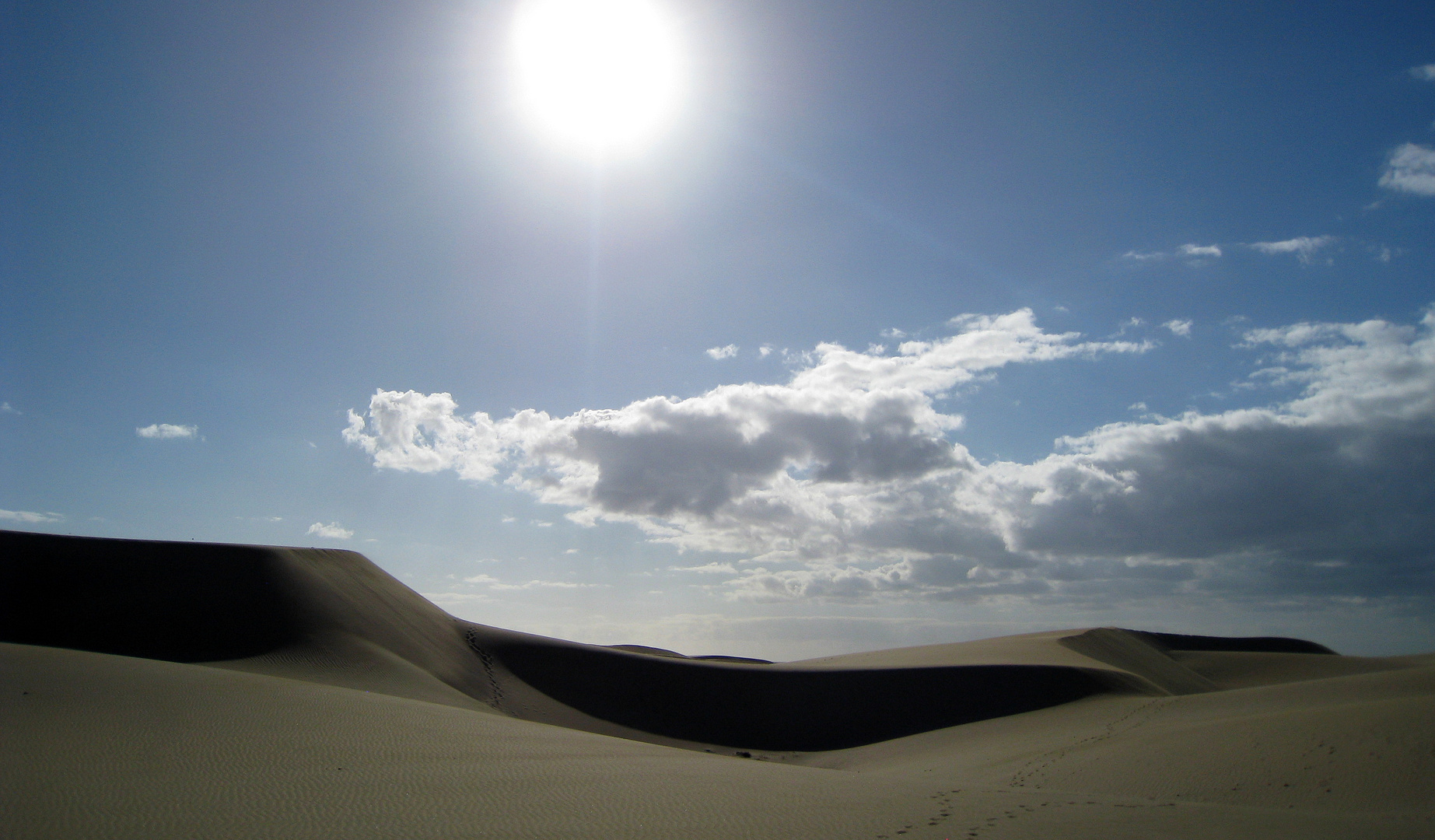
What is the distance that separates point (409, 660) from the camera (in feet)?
99.0

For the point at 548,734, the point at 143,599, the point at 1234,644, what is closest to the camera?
the point at 548,734

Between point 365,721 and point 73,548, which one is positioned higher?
point 73,548

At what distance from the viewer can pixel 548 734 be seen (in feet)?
58.6

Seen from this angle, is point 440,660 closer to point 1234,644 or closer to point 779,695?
point 779,695

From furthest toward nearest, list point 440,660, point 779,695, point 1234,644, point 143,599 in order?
point 1234,644 → point 779,695 → point 440,660 → point 143,599

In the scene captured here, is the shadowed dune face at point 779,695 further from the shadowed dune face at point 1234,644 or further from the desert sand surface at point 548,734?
the shadowed dune face at point 1234,644

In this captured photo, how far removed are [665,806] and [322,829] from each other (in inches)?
175

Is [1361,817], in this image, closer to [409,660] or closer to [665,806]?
[665,806]

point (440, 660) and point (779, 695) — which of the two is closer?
point (440, 660)

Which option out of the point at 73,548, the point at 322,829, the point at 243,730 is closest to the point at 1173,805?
the point at 322,829

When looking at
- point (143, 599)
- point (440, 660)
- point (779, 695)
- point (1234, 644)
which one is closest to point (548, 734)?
point (440, 660)

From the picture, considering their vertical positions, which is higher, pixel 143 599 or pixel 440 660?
pixel 143 599

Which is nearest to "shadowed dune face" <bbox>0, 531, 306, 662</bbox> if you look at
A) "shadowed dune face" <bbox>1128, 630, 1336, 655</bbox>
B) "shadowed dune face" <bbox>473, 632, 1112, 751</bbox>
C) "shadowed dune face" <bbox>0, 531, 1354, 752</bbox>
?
"shadowed dune face" <bbox>0, 531, 1354, 752</bbox>

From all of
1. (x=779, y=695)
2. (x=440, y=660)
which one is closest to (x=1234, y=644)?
(x=779, y=695)
